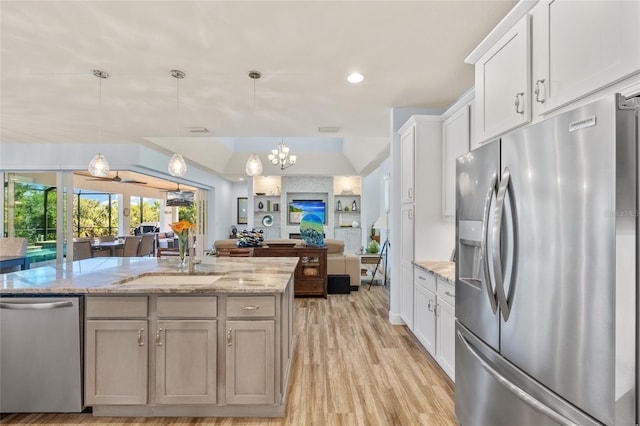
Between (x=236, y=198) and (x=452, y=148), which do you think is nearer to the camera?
(x=452, y=148)

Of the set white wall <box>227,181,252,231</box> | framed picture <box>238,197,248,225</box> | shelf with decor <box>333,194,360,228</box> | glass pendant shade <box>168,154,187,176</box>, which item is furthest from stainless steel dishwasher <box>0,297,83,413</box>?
framed picture <box>238,197,248,225</box>

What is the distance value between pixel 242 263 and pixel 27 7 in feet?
7.66

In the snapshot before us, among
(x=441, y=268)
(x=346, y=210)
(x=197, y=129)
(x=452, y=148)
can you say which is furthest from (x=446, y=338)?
(x=346, y=210)

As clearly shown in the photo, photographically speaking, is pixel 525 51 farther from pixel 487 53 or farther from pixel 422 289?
pixel 422 289

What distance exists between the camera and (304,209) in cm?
932

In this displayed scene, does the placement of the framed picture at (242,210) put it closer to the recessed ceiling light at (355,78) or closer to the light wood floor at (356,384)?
the light wood floor at (356,384)

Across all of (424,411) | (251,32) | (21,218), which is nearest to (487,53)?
(251,32)

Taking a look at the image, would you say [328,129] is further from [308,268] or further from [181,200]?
[181,200]

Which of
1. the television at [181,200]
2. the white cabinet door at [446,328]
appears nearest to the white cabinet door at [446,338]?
the white cabinet door at [446,328]

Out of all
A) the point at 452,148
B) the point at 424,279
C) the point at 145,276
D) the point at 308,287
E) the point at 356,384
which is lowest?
the point at 356,384

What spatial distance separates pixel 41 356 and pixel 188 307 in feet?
3.35

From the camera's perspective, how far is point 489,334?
154 centimetres

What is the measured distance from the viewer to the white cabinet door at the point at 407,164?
11.3 feet

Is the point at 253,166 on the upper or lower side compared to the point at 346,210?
upper
